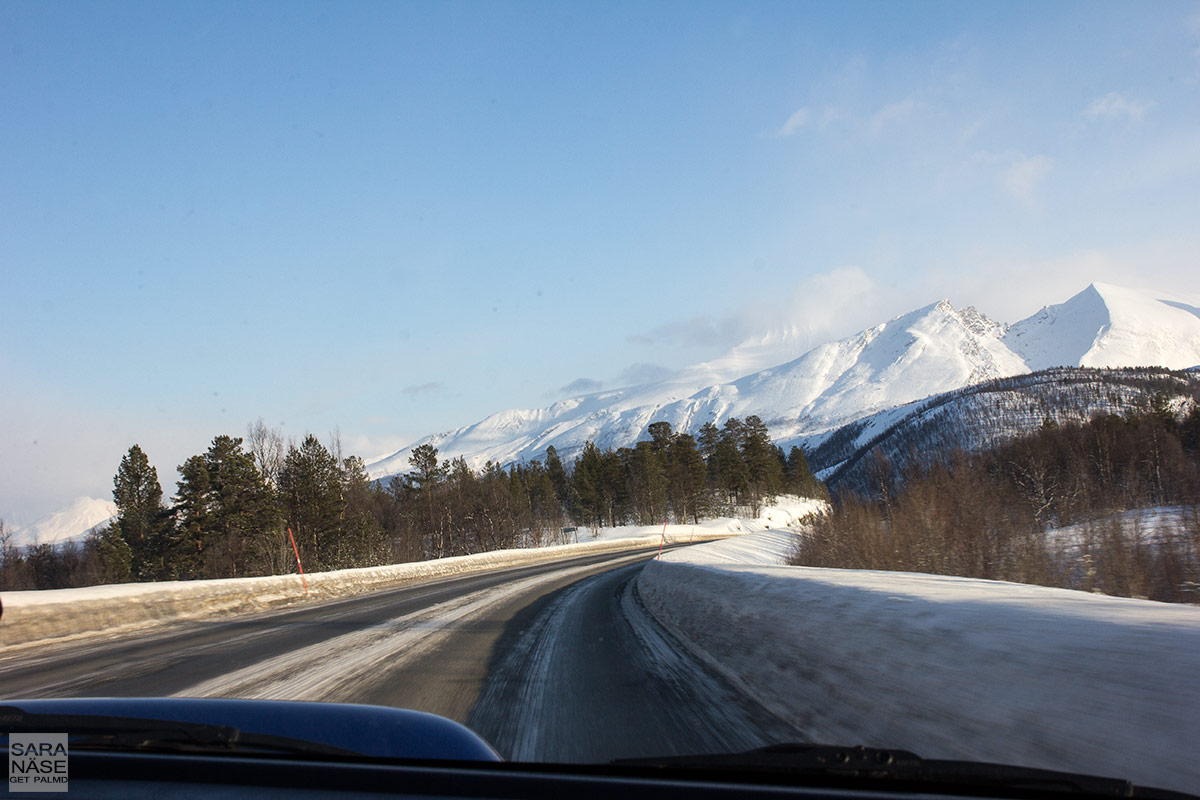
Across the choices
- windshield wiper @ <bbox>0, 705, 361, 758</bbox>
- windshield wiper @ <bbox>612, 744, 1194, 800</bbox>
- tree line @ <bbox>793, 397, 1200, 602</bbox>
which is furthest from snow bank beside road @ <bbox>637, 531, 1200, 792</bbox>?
tree line @ <bbox>793, 397, 1200, 602</bbox>

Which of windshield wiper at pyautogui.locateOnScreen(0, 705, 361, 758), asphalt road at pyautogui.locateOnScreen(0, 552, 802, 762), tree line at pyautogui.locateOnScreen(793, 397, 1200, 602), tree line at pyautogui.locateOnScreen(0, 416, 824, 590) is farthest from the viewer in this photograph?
tree line at pyautogui.locateOnScreen(0, 416, 824, 590)

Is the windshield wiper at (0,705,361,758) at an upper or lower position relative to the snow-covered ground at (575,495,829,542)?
upper

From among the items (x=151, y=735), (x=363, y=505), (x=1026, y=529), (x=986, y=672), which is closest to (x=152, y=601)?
(x=151, y=735)

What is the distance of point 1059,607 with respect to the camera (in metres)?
4.27

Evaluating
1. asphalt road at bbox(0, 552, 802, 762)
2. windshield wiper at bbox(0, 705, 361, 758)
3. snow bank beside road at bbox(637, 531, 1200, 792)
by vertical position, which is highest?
windshield wiper at bbox(0, 705, 361, 758)

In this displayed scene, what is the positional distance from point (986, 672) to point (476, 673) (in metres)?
4.66

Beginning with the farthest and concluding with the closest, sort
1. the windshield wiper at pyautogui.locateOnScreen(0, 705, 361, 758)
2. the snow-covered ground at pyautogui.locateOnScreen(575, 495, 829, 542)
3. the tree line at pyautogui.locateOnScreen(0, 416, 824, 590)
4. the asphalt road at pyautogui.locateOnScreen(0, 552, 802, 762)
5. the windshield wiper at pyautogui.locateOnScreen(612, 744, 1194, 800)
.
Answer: the snow-covered ground at pyautogui.locateOnScreen(575, 495, 829, 542) < the tree line at pyautogui.locateOnScreen(0, 416, 824, 590) < the asphalt road at pyautogui.locateOnScreen(0, 552, 802, 762) < the windshield wiper at pyautogui.locateOnScreen(0, 705, 361, 758) < the windshield wiper at pyautogui.locateOnScreen(612, 744, 1194, 800)

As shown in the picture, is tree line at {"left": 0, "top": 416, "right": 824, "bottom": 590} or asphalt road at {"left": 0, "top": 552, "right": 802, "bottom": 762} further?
tree line at {"left": 0, "top": 416, "right": 824, "bottom": 590}

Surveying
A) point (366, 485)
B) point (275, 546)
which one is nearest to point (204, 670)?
point (275, 546)

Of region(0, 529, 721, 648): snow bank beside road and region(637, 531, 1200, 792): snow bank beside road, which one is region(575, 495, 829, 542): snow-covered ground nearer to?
region(0, 529, 721, 648): snow bank beside road

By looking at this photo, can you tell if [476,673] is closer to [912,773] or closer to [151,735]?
[151,735]

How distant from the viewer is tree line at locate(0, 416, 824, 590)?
44719 millimetres

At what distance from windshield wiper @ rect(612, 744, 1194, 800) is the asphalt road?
6.64ft

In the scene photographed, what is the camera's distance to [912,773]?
2.11 metres
